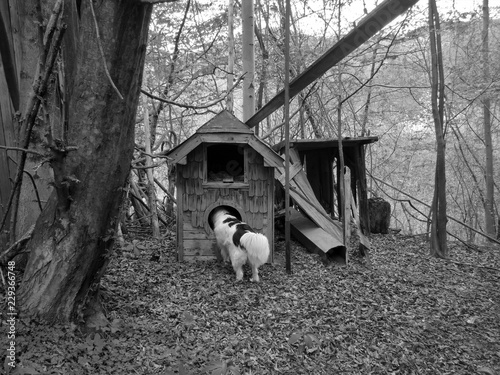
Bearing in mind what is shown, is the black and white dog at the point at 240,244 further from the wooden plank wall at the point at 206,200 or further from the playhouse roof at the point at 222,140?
the playhouse roof at the point at 222,140

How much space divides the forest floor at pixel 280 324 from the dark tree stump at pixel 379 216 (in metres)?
3.13

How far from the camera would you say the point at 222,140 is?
262 inches

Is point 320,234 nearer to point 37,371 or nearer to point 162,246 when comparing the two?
point 162,246

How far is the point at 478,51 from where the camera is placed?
11.4 m

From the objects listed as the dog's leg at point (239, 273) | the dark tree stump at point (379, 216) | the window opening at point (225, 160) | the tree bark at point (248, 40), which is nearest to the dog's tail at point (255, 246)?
the dog's leg at point (239, 273)

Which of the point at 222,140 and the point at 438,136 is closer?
the point at 222,140

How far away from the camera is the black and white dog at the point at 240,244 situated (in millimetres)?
5859

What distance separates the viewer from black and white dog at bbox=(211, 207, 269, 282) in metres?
5.86

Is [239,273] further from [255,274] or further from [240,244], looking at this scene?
[240,244]

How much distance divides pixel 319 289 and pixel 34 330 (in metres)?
3.99

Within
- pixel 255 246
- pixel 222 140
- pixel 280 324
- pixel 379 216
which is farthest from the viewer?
pixel 379 216

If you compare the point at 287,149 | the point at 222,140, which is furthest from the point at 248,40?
the point at 287,149

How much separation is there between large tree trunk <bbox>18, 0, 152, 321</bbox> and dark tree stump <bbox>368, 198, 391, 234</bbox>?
8073 millimetres

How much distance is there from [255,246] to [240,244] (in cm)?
28
